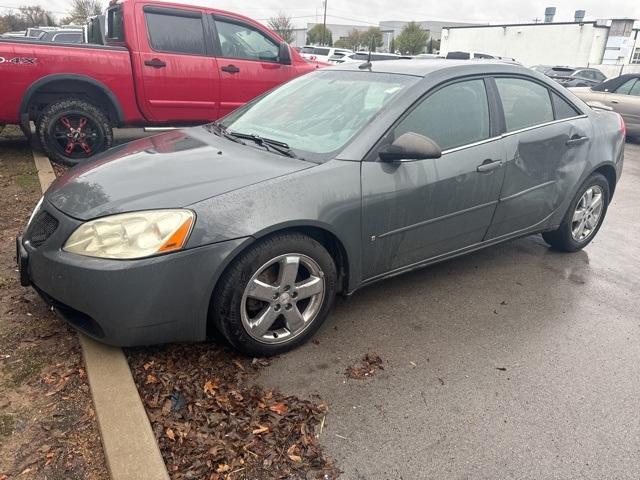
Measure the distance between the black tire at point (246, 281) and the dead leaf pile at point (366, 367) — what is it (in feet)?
1.30

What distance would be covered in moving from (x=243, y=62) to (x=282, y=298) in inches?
197

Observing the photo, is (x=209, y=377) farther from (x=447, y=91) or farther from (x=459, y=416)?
(x=447, y=91)

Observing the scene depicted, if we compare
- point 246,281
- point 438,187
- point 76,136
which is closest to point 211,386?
point 246,281

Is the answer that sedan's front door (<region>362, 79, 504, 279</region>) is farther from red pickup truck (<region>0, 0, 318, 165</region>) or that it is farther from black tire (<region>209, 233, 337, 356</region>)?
red pickup truck (<region>0, 0, 318, 165</region>)

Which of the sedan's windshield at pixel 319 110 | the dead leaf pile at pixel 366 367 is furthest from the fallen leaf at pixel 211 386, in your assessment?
the sedan's windshield at pixel 319 110

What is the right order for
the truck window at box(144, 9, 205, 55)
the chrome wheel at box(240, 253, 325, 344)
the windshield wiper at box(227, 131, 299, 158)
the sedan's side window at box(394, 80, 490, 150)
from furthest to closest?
the truck window at box(144, 9, 205, 55) → the sedan's side window at box(394, 80, 490, 150) → the windshield wiper at box(227, 131, 299, 158) → the chrome wheel at box(240, 253, 325, 344)

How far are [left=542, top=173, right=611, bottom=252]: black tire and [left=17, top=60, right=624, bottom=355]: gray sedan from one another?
5.2 inches

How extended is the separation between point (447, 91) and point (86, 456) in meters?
2.87

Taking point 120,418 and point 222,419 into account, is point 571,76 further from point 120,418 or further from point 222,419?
point 120,418

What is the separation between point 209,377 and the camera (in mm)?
2590

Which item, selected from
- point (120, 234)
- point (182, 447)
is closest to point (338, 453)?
point (182, 447)

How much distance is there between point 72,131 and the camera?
19.7 ft

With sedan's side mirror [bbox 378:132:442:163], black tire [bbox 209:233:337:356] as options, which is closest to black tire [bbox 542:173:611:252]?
sedan's side mirror [bbox 378:132:442:163]

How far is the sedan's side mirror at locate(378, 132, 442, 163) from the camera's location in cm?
290
